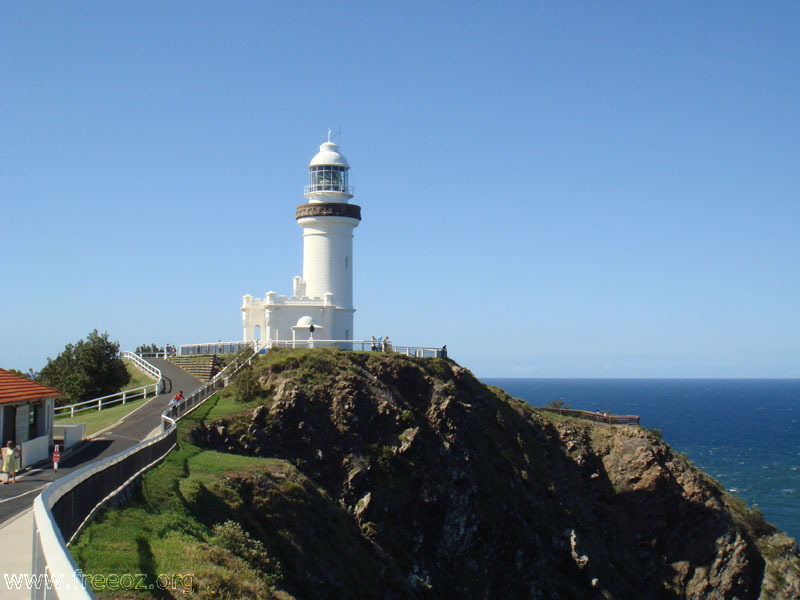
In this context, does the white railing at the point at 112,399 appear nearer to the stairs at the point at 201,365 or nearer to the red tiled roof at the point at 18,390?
the stairs at the point at 201,365

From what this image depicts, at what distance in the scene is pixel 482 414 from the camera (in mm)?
43875

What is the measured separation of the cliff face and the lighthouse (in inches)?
348

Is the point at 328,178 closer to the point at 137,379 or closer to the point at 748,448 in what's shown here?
the point at 137,379

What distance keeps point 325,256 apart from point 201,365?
36.1 feet

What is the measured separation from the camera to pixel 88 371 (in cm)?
4509

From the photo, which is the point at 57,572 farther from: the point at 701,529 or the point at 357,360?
the point at 701,529

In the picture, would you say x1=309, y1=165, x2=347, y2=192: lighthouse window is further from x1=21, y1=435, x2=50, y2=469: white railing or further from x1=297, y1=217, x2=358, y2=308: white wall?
x1=21, y1=435, x2=50, y2=469: white railing

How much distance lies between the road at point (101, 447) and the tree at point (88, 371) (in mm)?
3330

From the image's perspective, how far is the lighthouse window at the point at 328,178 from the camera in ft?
167

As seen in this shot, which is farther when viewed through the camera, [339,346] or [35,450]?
[339,346]

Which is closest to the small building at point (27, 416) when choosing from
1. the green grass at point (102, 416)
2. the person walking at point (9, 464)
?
the person walking at point (9, 464)

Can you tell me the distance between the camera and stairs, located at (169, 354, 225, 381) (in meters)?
45.9

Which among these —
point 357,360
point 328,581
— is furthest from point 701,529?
point 328,581
